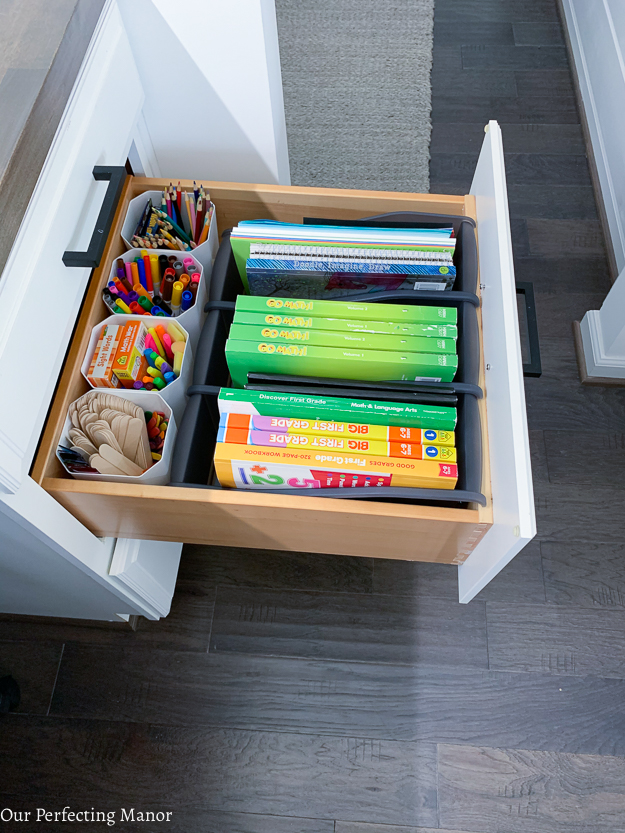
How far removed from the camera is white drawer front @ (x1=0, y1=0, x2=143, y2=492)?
746 millimetres

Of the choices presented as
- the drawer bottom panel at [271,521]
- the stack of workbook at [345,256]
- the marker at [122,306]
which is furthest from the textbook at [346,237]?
the drawer bottom panel at [271,521]

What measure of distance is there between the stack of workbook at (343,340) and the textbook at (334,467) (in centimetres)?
15

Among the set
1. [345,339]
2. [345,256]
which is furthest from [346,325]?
[345,256]

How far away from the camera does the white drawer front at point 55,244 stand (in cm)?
75

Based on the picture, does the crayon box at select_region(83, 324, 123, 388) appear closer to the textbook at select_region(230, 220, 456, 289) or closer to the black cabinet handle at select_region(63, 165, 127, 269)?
the black cabinet handle at select_region(63, 165, 127, 269)

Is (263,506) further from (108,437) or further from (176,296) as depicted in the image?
(176,296)

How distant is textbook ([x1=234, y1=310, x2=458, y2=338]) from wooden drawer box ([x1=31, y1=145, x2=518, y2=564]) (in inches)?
5.4

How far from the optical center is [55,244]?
2.74 ft

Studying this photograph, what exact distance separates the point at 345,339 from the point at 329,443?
17 cm

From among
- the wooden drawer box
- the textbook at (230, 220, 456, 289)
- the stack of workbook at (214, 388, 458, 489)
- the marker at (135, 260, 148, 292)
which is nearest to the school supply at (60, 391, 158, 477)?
the wooden drawer box

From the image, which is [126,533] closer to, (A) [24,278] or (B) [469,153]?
(A) [24,278]

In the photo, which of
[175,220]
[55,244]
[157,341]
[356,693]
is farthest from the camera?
[356,693]

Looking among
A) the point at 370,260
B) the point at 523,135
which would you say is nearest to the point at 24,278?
the point at 370,260

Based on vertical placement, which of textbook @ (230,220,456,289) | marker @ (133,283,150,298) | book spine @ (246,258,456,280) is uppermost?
textbook @ (230,220,456,289)
